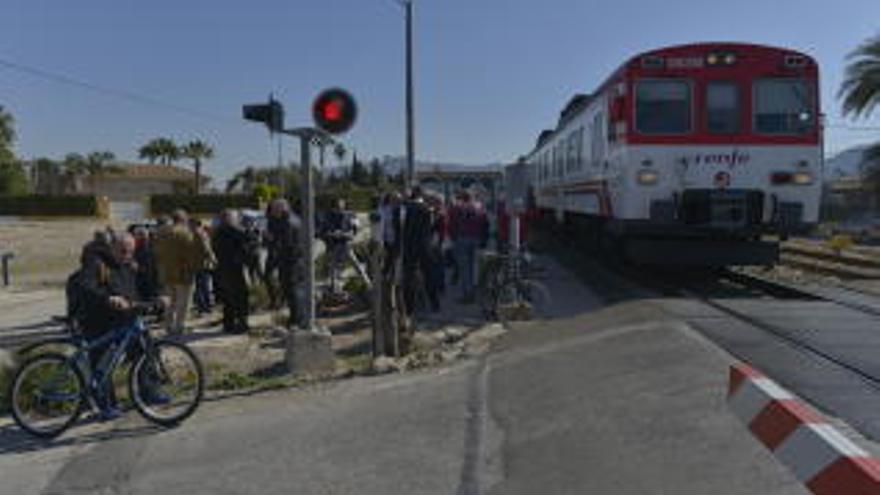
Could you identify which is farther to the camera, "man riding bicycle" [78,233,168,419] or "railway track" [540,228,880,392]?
"railway track" [540,228,880,392]

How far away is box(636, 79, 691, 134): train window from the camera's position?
17109 millimetres

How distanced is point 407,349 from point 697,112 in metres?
6.71

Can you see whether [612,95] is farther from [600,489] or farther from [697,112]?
[600,489]

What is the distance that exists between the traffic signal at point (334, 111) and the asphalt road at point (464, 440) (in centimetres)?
242

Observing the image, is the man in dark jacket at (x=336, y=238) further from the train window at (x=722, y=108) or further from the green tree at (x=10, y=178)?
the green tree at (x=10, y=178)

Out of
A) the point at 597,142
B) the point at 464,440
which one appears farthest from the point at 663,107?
the point at 464,440

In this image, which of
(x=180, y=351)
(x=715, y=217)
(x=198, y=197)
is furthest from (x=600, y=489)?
(x=198, y=197)

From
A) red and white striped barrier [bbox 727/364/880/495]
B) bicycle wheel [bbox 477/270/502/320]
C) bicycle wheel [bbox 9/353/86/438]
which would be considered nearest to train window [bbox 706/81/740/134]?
bicycle wheel [bbox 477/270/502/320]

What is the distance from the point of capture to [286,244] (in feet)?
50.6

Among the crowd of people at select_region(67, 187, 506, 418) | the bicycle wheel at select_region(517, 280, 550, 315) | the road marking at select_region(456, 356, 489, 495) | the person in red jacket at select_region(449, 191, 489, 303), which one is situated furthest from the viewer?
the person in red jacket at select_region(449, 191, 489, 303)

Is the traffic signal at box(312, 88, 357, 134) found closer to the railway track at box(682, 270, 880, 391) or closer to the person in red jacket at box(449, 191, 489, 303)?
the railway track at box(682, 270, 880, 391)

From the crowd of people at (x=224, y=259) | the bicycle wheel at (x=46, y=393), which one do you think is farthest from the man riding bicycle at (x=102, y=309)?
the crowd of people at (x=224, y=259)

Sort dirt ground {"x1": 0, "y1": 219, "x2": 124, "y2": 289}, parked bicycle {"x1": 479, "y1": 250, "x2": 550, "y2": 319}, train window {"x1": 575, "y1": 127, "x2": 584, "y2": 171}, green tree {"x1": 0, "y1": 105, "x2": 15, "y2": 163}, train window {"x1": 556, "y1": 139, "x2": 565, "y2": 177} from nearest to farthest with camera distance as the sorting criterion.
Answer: parked bicycle {"x1": 479, "y1": 250, "x2": 550, "y2": 319}
train window {"x1": 575, "y1": 127, "x2": 584, "y2": 171}
train window {"x1": 556, "y1": 139, "x2": 565, "y2": 177}
dirt ground {"x1": 0, "y1": 219, "x2": 124, "y2": 289}
green tree {"x1": 0, "y1": 105, "x2": 15, "y2": 163}

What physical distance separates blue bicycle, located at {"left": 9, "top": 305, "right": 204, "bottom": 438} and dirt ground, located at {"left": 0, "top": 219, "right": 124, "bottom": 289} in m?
13.3
